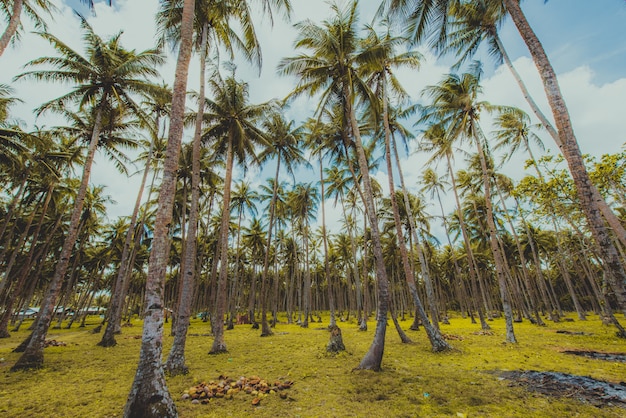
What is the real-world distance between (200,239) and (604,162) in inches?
1323

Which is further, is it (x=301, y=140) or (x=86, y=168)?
(x=301, y=140)

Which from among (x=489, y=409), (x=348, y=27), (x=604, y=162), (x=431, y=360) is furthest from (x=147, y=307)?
(x=604, y=162)

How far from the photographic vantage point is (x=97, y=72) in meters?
11.2

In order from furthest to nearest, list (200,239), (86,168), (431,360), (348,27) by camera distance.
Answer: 1. (200,239)
2. (348,27)
3. (86,168)
4. (431,360)

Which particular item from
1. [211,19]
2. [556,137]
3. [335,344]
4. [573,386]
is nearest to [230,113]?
[211,19]

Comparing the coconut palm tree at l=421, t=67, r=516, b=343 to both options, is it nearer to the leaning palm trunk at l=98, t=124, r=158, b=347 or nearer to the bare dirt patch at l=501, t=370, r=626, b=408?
the bare dirt patch at l=501, t=370, r=626, b=408

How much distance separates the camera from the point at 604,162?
516 inches

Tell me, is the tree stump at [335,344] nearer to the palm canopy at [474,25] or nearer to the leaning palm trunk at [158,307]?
the leaning palm trunk at [158,307]

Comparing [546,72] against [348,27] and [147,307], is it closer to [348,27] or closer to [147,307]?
[348,27]

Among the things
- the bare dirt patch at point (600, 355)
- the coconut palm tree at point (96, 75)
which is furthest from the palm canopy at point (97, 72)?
the bare dirt patch at point (600, 355)

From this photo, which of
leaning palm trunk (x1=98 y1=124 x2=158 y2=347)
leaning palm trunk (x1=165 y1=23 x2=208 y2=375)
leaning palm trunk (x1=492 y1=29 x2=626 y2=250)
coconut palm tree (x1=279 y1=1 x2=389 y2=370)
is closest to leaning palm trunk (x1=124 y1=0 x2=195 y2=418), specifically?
leaning palm trunk (x1=165 y1=23 x2=208 y2=375)

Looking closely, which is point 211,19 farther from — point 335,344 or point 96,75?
point 335,344

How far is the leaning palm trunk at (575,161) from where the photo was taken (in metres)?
4.89

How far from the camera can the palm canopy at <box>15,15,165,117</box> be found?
10750 millimetres
